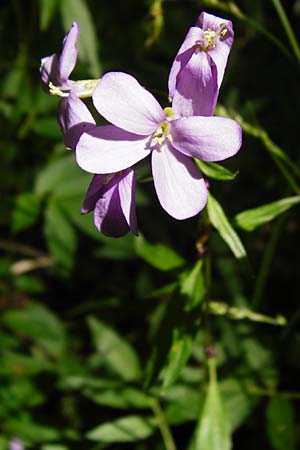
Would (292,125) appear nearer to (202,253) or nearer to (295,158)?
(295,158)

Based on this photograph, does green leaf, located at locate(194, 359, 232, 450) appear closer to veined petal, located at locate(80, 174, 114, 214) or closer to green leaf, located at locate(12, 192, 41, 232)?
veined petal, located at locate(80, 174, 114, 214)

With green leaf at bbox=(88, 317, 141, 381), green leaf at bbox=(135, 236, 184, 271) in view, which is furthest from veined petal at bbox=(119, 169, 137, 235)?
green leaf at bbox=(88, 317, 141, 381)

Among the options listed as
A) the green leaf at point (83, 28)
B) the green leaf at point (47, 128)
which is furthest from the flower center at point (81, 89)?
the green leaf at point (47, 128)

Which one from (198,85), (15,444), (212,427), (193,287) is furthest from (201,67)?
(15,444)

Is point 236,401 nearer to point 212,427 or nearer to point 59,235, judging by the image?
point 212,427

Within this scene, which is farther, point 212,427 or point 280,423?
point 280,423

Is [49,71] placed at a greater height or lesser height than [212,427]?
greater
